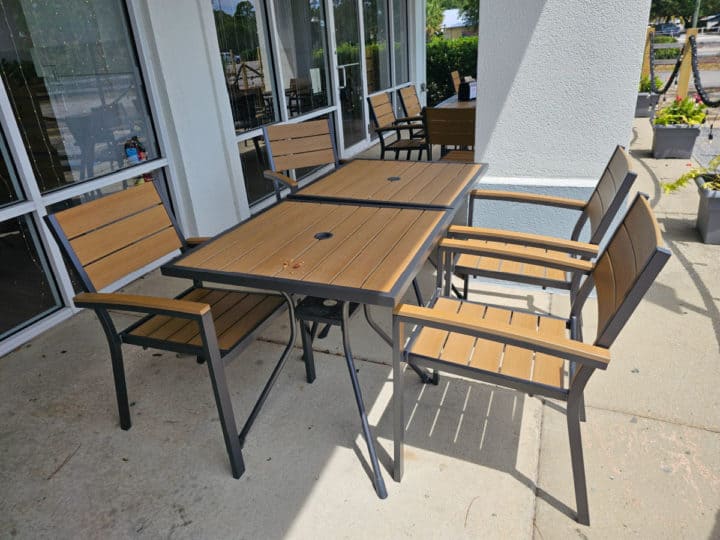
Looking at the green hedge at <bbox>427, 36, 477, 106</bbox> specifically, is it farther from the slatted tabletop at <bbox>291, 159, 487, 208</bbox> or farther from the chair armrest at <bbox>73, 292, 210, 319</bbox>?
the chair armrest at <bbox>73, 292, 210, 319</bbox>

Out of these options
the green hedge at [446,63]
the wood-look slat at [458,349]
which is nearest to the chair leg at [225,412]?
the wood-look slat at [458,349]

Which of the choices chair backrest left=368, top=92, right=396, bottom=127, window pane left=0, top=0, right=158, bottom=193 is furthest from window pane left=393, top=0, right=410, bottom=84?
window pane left=0, top=0, right=158, bottom=193

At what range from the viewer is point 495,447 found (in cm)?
193

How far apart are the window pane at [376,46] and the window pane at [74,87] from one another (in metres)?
4.36

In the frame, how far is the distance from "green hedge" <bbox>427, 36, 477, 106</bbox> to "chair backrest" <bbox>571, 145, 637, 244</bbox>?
9.77 m

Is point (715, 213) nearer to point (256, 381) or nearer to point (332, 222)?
point (332, 222)

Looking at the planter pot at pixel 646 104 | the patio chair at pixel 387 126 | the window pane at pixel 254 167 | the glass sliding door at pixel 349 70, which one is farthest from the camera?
the planter pot at pixel 646 104

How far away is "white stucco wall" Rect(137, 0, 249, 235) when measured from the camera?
335 centimetres

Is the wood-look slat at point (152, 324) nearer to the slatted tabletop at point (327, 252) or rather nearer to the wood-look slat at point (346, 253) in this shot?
the slatted tabletop at point (327, 252)

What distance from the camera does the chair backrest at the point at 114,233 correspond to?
1.88m

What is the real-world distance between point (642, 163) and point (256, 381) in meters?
5.06

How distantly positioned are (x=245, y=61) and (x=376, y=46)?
3583mm

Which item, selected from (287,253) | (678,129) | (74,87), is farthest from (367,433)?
(678,129)

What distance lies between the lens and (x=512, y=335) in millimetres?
1427
